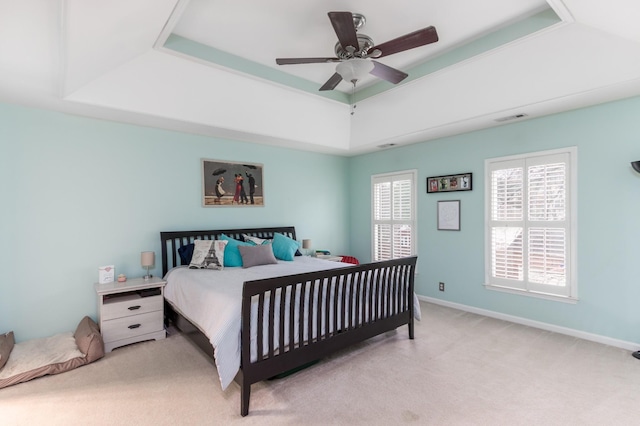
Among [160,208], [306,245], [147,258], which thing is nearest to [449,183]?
[306,245]

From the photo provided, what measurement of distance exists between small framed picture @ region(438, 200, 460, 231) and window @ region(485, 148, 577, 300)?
1.37 feet

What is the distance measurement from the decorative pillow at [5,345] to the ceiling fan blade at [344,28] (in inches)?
150

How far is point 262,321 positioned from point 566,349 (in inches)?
122

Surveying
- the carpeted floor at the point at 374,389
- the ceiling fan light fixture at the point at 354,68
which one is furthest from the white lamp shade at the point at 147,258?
the ceiling fan light fixture at the point at 354,68

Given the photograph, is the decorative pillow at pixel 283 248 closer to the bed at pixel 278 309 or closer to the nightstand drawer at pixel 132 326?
the bed at pixel 278 309

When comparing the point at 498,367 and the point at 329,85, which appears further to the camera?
the point at 329,85

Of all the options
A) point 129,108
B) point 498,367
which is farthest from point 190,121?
point 498,367

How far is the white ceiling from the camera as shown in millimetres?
2361

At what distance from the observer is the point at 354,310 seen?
3.03m

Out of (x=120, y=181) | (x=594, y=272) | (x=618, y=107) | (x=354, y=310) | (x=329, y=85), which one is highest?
(x=329, y=85)

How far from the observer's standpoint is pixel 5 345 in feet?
9.50

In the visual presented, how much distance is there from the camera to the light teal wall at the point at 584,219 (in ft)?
10.5

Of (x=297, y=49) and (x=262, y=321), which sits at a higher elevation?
(x=297, y=49)

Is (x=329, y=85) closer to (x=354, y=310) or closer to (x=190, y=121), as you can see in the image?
(x=190, y=121)
